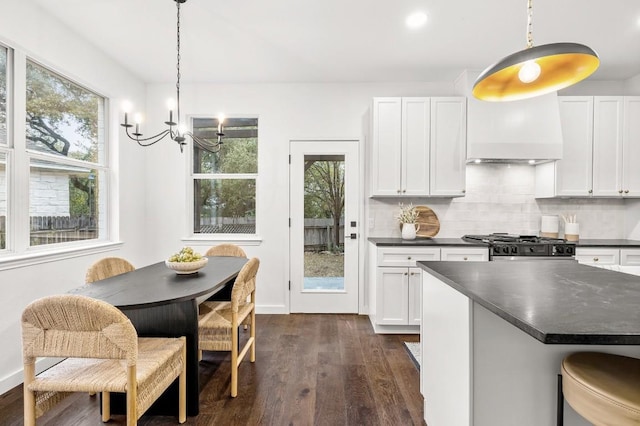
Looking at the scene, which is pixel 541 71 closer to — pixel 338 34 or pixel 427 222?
pixel 338 34

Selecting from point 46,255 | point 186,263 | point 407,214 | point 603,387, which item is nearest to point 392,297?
point 407,214

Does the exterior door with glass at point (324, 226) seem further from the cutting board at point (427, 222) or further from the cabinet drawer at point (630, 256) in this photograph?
the cabinet drawer at point (630, 256)

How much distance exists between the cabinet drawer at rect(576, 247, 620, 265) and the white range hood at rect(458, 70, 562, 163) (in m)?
0.99

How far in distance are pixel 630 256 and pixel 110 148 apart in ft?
18.0

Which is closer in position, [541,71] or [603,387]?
[603,387]

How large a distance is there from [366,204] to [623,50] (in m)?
2.91

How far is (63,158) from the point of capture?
9.11ft

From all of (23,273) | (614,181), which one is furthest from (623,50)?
(23,273)

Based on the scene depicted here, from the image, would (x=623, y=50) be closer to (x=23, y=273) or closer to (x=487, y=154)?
(x=487, y=154)

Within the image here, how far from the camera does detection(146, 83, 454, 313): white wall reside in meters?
3.84

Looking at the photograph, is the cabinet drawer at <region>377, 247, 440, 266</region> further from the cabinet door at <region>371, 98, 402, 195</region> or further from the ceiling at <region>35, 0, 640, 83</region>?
the ceiling at <region>35, 0, 640, 83</region>

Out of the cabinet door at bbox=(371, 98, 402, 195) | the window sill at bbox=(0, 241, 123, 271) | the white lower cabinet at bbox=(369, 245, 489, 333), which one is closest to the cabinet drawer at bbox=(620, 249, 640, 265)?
the white lower cabinet at bbox=(369, 245, 489, 333)

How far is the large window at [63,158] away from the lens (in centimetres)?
252

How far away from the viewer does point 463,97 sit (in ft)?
11.2
